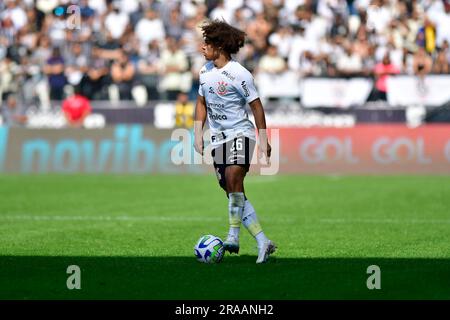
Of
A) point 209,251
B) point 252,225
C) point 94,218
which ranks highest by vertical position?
point 94,218

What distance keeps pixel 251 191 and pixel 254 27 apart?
9.43 meters

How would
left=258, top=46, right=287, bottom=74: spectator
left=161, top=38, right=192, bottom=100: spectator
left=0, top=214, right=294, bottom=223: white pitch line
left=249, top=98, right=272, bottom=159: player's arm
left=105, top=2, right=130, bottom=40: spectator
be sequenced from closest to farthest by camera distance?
left=249, top=98, right=272, bottom=159: player's arm
left=0, top=214, right=294, bottom=223: white pitch line
left=258, top=46, right=287, bottom=74: spectator
left=161, top=38, right=192, bottom=100: spectator
left=105, top=2, right=130, bottom=40: spectator

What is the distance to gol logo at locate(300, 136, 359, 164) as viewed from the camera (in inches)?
998

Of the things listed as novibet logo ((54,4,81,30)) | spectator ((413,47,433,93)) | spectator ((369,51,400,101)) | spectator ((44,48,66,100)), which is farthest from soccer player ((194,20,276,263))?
novibet logo ((54,4,81,30))

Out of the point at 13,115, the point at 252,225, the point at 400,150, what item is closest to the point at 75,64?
the point at 13,115

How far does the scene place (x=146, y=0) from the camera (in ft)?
102

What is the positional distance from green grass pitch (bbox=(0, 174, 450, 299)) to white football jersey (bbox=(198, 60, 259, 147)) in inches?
52.5

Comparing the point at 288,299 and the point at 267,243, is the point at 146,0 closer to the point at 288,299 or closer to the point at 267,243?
the point at 267,243

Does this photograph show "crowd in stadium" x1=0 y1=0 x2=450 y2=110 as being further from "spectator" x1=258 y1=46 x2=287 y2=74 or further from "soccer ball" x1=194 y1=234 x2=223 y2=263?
"soccer ball" x1=194 y1=234 x2=223 y2=263

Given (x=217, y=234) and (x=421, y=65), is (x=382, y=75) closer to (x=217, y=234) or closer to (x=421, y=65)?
(x=421, y=65)

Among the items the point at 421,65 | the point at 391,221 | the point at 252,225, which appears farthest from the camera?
the point at 421,65

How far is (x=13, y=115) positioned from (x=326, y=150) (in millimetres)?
8395

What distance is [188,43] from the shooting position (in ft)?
97.5

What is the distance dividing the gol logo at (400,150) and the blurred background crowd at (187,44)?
2.41 metres
